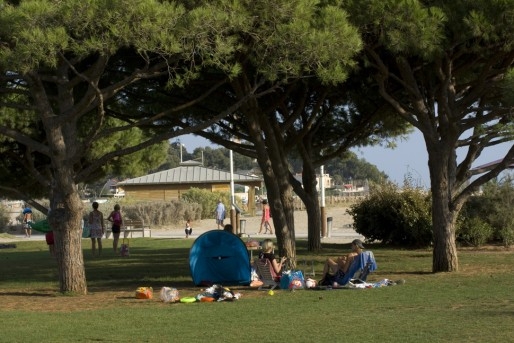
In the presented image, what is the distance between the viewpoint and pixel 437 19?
51.7ft

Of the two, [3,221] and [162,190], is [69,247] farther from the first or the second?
[162,190]

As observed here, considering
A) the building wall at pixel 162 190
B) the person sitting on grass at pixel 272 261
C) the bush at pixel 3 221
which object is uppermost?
the building wall at pixel 162 190

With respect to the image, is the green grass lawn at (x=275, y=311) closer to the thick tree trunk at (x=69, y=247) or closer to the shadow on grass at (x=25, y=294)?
the shadow on grass at (x=25, y=294)

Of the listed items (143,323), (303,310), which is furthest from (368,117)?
(143,323)

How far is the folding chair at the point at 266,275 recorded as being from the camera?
16.3 m

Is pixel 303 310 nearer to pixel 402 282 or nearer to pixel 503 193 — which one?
pixel 402 282

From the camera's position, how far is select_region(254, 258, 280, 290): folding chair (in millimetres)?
16328

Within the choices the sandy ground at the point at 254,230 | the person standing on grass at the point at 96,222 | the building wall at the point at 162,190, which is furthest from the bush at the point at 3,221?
the person standing on grass at the point at 96,222

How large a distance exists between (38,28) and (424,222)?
52.0ft

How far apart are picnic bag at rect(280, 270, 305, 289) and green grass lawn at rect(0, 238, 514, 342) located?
230mm

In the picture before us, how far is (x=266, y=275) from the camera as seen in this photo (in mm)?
16469

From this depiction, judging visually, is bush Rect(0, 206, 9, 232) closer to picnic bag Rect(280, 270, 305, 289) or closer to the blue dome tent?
the blue dome tent

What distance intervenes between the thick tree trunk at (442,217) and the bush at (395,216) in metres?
7.81

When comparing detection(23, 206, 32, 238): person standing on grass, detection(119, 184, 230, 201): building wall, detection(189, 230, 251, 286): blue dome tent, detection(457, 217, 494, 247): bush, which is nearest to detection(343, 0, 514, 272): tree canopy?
→ detection(189, 230, 251, 286): blue dome tent
